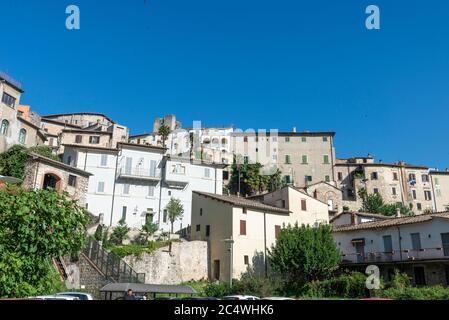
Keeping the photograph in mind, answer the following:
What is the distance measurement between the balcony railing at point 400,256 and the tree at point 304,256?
3.56 metres

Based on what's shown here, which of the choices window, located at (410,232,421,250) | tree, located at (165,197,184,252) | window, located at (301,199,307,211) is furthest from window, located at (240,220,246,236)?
window, located at (410,232,421,250)

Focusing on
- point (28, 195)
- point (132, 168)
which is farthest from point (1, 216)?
point (132, 168)

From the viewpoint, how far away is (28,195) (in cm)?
1397

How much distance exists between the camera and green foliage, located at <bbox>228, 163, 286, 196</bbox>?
69.2 metres

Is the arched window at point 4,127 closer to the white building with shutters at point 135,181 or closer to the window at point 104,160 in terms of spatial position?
the white building with shutters at point 135,181

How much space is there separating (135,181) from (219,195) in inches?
594

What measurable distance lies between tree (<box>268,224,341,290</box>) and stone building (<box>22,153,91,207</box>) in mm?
19961

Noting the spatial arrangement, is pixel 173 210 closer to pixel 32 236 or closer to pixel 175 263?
pixel 175 263

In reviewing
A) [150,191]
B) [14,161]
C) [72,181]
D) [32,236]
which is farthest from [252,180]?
[32,236]

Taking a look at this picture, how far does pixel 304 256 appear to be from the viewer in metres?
33.6

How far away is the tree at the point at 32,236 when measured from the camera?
12.5 metres
